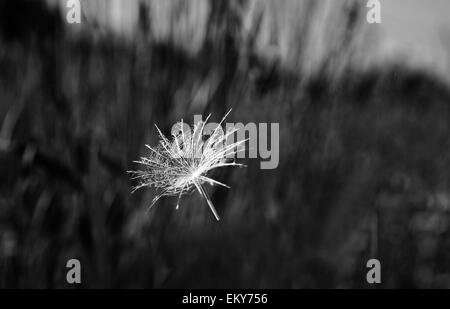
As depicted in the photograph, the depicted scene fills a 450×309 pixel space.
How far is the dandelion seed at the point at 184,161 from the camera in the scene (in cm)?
42

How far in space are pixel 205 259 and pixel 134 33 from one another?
231mm

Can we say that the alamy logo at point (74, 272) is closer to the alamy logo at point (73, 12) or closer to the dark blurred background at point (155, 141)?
the dark blurred background at point (155, 141)

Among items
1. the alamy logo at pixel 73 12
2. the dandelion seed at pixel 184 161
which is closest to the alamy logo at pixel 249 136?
the dandelion seed at pixel 184 161

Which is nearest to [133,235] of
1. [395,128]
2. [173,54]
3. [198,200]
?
[198,200]

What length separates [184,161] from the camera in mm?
451

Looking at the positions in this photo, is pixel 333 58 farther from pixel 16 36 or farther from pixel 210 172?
pixel 16 36

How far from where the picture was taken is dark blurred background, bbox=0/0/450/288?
1.40 ft

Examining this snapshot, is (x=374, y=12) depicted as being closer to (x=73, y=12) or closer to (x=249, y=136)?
(x=249, y=136)

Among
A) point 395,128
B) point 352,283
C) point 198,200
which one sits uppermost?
point 395,128

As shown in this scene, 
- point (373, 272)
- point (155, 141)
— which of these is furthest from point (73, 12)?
point (373, 272)

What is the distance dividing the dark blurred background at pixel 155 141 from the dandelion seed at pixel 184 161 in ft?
0.04

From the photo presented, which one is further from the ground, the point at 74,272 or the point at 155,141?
the point at 155,141

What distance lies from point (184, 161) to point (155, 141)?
0.12 ft

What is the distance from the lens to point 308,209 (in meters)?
0.49
